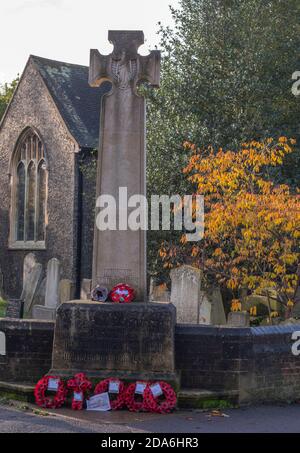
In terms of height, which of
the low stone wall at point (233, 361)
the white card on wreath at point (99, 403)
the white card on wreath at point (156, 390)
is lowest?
the white card on wreath at point (99, 403)

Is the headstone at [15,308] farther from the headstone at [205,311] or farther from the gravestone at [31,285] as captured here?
the headstone at [205,311]

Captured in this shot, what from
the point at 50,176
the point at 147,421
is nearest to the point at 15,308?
the point at 147,421

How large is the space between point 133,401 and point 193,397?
73 cm

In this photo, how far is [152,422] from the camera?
753cm

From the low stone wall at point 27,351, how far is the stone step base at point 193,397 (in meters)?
0.21

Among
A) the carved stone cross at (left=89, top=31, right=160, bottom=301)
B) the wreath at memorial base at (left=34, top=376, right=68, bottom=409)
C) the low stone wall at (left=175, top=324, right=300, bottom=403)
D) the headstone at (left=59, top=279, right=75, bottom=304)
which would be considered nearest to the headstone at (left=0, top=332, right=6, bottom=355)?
the wreath at memorial base at (left=34, top=376, right=68, bottom=409)

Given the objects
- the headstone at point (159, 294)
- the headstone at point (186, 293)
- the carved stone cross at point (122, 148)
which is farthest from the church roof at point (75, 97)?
the carved stone cross at point (122, 148)

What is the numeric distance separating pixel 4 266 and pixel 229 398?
791 inches

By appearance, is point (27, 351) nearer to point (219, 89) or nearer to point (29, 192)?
point (219, 89)

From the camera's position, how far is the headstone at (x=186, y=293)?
12812mm

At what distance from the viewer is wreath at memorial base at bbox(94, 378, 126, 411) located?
8.20 m

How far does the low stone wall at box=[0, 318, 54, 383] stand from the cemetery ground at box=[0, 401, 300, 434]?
2.06 feet

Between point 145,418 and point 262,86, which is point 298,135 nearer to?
point 262,86

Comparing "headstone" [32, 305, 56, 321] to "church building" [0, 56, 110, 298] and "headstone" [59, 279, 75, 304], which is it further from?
"church building" [0, 56, 110, 298]
